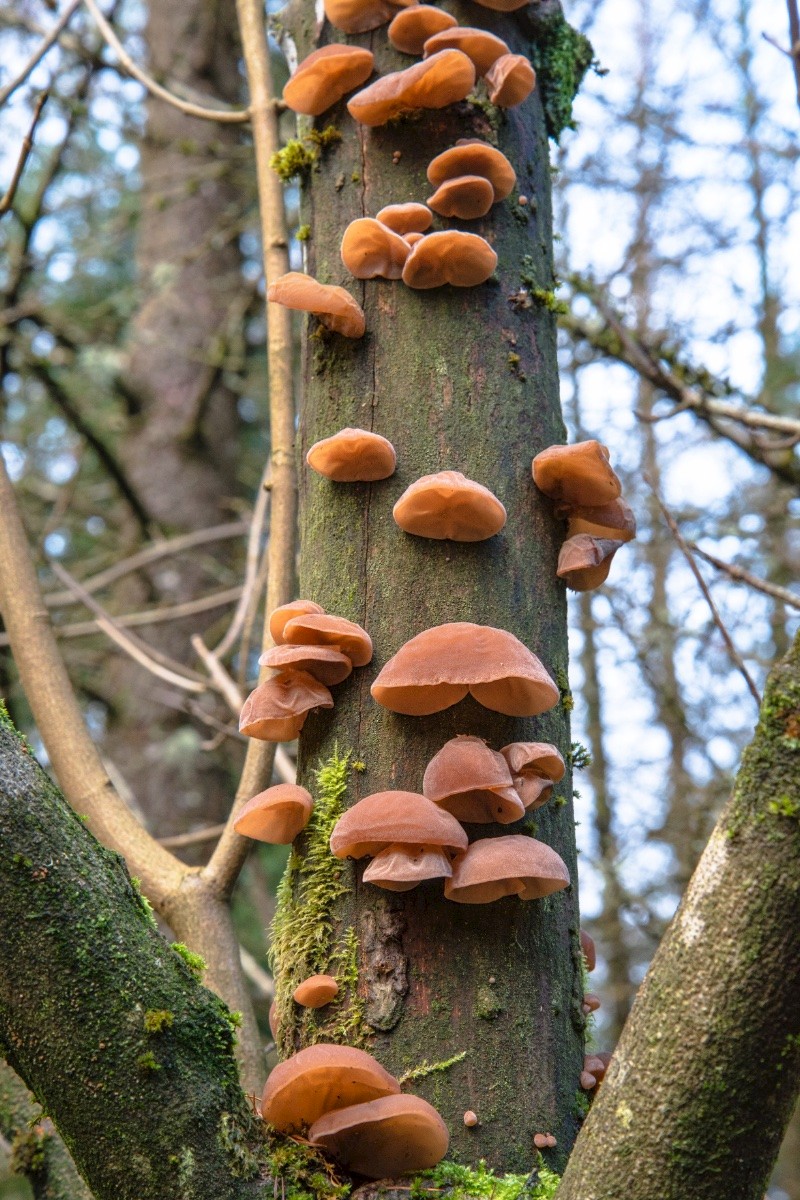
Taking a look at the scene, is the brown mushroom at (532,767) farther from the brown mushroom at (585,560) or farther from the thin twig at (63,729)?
the thin twig at (63,729)

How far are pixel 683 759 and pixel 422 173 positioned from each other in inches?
360

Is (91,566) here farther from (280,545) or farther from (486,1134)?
(486,1134)

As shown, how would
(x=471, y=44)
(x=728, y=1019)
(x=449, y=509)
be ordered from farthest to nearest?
(x=471, y=44) → (x=449, y=509) → (x=728, y=1019)

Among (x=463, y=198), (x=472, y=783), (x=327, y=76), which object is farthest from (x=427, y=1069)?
(x=327, y=76)

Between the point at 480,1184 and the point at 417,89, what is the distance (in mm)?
2269

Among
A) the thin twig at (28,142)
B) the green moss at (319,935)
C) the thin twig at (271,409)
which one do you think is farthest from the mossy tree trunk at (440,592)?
the thin twig at (28,142)

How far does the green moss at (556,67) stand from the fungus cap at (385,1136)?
2.40 meters

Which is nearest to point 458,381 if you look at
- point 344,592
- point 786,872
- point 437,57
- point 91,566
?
point 344,592

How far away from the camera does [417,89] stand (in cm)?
246

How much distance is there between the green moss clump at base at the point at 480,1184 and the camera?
5.42 feet

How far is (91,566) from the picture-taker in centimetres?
732

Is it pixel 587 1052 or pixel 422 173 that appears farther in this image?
pixel 422 173

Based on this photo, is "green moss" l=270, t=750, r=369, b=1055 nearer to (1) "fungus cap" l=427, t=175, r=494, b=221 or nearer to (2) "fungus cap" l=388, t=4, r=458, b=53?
(1) "fungus cap" l=427, t=175, r=494, b=221

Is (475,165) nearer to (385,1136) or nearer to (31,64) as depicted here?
(31,64)
